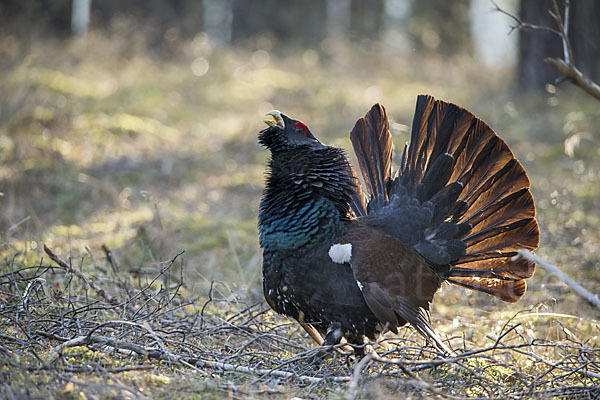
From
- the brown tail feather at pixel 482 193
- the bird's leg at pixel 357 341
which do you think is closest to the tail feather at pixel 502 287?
the brown tail feather at pixel 482 193

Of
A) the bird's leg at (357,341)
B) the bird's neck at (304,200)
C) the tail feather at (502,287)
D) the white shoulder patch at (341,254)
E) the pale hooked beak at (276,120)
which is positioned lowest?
the bird's leg at (357,341)

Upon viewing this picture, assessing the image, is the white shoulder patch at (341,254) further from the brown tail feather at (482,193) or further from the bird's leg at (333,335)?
the brown tail feather at (482,193)

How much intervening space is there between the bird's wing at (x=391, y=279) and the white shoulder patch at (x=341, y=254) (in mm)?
18

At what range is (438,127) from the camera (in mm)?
4137

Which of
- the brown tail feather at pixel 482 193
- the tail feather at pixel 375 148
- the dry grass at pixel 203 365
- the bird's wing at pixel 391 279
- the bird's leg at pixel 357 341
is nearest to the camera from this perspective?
the dry grass at pixel 203 365

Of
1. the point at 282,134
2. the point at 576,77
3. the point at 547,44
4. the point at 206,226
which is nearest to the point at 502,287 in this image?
the point at 576,77

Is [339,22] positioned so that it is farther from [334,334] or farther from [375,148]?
[334,334]

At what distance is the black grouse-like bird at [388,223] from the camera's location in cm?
352

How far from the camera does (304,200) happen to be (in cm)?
370

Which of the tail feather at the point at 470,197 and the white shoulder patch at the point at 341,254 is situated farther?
the tail feather at the point at 470,197

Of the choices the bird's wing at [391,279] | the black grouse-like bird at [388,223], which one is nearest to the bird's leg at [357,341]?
the black grouse-like bird at [388,223]

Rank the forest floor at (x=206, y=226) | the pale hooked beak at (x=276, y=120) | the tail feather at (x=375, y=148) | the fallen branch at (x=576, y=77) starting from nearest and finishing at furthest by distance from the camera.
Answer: the forest floor at (x=206, y=226)
the fallen branch at (x=576, y=77)
the pale hooked beak at (x=276, y=120)
the tail feather at (x=375, y=148)

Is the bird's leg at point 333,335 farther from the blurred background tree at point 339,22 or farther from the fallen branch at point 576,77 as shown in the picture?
the blurred background tree at point 339,22

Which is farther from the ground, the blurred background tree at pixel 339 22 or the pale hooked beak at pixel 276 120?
the blurred background tree at pixel 339 22
